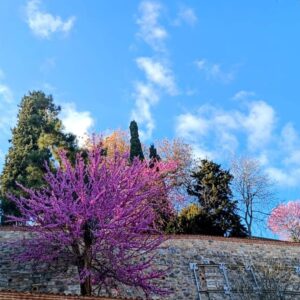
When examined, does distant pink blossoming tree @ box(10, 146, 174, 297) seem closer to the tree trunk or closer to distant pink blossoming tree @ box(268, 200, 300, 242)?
the tree trunk

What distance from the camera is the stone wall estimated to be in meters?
12.8

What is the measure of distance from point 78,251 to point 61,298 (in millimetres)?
4572

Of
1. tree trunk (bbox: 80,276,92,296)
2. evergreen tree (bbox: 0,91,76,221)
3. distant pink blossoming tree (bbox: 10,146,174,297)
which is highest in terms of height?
evergreen tree (bbox: 0,91,76,221)

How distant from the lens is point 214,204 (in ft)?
73.6

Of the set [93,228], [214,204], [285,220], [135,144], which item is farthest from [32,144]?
[285,220]

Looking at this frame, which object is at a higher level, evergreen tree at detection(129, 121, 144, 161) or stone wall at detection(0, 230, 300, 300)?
evergreen tree at detection(129, 121, 144, 161)

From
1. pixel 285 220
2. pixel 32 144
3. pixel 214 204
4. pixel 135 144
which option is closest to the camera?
pixel 214 204

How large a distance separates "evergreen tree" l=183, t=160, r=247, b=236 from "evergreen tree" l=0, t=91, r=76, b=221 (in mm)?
6890

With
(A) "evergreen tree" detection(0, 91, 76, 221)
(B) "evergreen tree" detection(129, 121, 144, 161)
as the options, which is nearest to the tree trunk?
(A) "evergreen tree" detection(0, 91, 76, 221)

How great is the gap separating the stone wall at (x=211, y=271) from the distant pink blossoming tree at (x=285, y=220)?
12.2 metres

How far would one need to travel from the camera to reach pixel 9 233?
14.1m

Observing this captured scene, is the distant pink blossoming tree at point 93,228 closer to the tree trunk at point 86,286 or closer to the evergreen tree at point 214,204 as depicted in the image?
the tree trunk at point 86,286

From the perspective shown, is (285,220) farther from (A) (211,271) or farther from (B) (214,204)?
(A) (211,271)

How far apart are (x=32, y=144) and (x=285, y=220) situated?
651 inches
